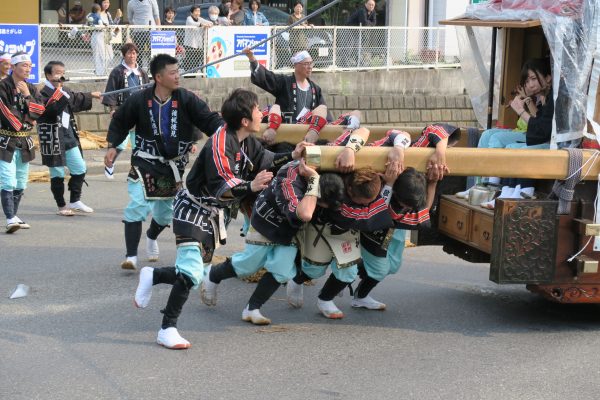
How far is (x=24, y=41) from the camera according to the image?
549 inches

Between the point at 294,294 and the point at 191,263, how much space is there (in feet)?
3.79

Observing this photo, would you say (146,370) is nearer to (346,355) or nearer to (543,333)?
(346,355)

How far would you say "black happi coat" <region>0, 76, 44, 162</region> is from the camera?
29.9 feet

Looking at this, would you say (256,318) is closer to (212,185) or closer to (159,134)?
(212,185)

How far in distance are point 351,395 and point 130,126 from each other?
3133 millimetres

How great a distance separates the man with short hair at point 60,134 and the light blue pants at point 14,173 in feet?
1.63

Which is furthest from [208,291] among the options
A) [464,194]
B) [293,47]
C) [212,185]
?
[293,47]

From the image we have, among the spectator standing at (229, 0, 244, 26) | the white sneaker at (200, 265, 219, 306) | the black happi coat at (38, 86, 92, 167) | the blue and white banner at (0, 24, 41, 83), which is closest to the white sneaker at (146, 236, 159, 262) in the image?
the white sneaker at (200, 265, 219, 306)

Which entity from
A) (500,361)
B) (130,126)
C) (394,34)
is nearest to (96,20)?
(394,34)

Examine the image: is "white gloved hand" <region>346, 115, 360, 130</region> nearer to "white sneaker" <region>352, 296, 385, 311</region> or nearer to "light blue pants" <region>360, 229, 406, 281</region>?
"light blue pants" <region>360, 229, 406, 281</region>

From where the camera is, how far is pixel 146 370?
17.5 feet

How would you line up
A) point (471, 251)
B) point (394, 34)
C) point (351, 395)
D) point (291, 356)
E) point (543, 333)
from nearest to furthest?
point (351, 395) < point (291, 356) < point (543, 333) < point (471, 251) < point (394, 34)

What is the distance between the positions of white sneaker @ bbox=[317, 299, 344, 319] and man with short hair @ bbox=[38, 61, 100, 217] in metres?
3.94

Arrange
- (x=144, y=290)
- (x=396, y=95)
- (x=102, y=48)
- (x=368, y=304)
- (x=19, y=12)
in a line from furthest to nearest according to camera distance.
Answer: (x=19, y=12), (x=396, y=95), (x=102, y=48), (x=368, y=304), (x=144, y=290)
